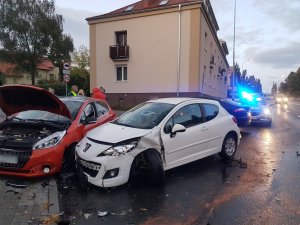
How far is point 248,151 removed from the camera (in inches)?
374

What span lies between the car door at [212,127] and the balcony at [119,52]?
21810mm

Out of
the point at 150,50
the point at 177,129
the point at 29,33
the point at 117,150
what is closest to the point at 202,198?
the point at 177,129

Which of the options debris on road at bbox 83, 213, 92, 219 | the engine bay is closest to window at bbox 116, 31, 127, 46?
the engine bay

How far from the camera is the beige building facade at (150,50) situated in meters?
26.1

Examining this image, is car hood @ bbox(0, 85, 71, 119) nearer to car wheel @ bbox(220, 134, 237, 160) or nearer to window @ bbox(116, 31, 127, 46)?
car wheel @ bbox(220, 134, 237, 160)

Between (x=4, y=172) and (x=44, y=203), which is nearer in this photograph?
(x=44, y=203)

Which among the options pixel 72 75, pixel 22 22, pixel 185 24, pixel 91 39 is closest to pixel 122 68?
pixel 91 39

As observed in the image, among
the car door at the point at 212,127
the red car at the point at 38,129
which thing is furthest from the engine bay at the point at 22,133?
the car door at the point at 212,127

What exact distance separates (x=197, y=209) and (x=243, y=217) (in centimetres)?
67

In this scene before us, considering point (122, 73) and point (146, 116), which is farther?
point (122, 73)

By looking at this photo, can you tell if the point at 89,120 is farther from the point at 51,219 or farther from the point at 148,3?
the point at 148,3

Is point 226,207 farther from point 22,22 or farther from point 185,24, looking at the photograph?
point 22,22

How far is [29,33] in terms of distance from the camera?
4006 cm

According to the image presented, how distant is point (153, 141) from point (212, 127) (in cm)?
195
